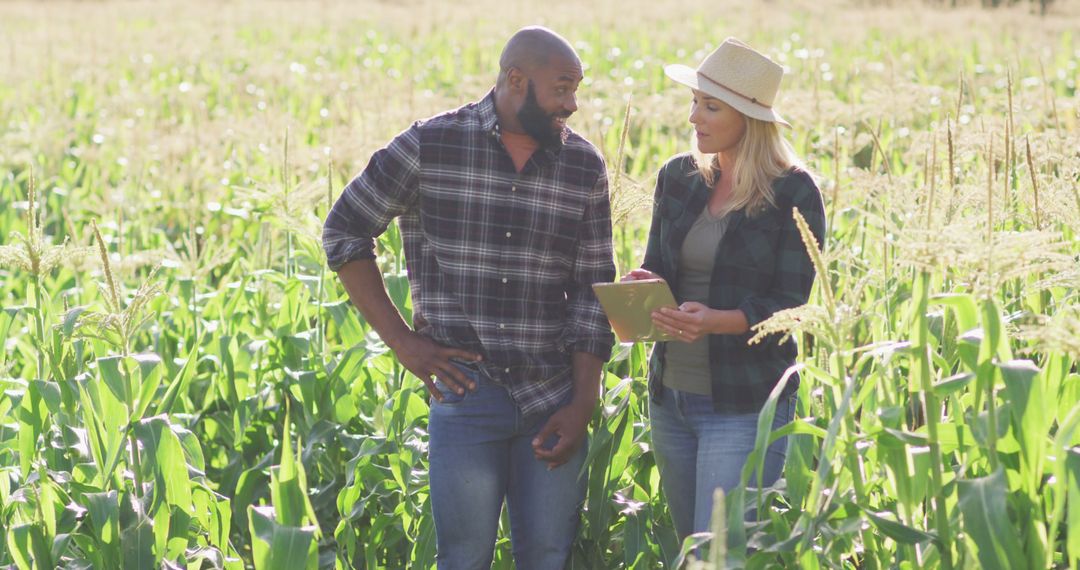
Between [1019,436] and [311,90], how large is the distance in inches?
422

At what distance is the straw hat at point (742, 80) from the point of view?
11.3ft

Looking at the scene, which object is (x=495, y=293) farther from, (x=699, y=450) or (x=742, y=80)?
(x=742, y=80)

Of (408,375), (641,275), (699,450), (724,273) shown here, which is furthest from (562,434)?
(408,375)

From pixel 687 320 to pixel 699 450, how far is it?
399mm

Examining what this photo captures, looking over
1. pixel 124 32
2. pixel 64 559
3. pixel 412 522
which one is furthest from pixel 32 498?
pixel 124 32

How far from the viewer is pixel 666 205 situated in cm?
355

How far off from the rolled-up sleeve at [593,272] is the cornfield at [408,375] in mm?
316

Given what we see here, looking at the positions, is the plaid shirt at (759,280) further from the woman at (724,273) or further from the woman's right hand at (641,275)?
the woman's right hand at (641,275)

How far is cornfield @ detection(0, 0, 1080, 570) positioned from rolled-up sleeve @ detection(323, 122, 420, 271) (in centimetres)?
55

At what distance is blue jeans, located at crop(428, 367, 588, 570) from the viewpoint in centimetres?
338

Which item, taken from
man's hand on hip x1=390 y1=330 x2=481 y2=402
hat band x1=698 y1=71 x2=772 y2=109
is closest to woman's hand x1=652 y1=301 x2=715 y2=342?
man's hand on hip x1=390 y1=330 x2=481 y2=402

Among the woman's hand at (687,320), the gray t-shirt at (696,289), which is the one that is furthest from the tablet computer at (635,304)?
the gray t-shirt at (696,289)

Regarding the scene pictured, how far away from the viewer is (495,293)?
3400mm

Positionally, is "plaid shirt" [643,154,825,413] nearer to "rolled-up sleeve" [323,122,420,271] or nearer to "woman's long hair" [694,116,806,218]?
"woman's long hair" [694,116,806,218]
